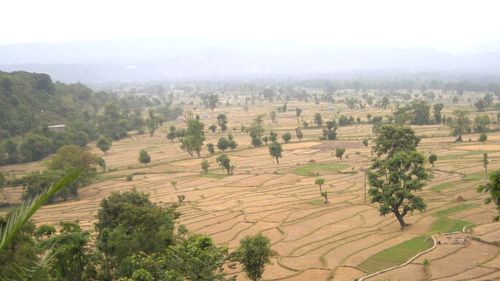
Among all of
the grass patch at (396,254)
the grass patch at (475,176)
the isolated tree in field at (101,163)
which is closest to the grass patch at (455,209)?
the grass patch at (396,254)

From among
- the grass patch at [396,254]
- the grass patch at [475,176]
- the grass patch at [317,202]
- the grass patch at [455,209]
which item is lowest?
the grass patch at [317,202]

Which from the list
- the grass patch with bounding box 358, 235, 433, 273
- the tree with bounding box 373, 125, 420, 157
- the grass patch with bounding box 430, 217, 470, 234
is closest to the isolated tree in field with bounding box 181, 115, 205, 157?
the tree with bounding box 373, 125, 420, 157

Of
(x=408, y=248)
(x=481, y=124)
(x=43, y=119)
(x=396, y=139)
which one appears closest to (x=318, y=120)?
(x=481, y=124)

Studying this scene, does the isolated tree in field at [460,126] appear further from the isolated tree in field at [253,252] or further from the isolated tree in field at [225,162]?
the isolated tree in field at [253,252]

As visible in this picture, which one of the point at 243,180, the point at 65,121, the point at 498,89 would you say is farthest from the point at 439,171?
the point at 498,89

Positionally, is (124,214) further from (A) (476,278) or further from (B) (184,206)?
(B) (184,206)

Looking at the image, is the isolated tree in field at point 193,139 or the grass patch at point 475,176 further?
the isolated tree in field at point 193,139

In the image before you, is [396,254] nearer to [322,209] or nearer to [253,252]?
[253,252]
